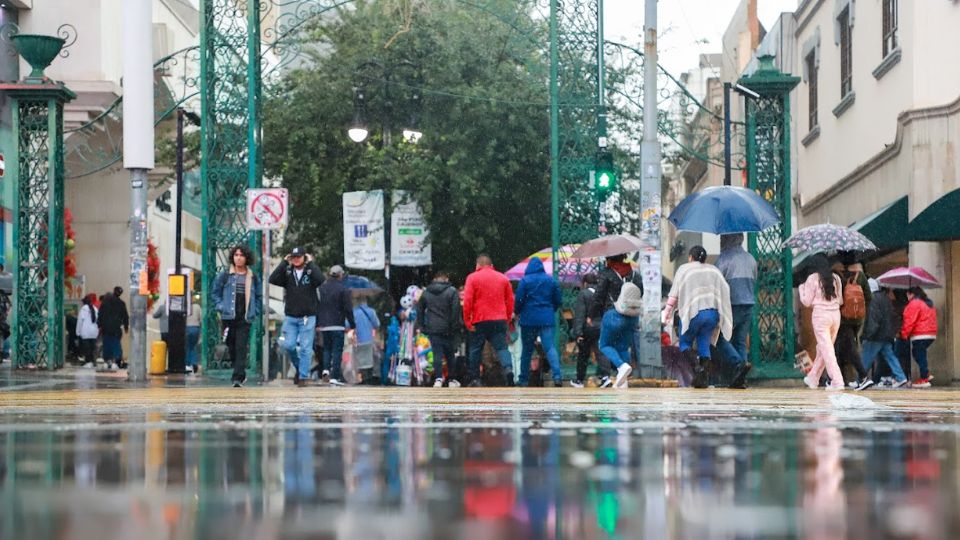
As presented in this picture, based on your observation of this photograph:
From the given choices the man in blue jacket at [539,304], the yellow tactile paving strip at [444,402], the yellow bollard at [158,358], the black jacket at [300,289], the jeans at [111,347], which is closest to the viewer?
the yellow tactile paving strip at [444,402]

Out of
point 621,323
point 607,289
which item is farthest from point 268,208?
point 621,323

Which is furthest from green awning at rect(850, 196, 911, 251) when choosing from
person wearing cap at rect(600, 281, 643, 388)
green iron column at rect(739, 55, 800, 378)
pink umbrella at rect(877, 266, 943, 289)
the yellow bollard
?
the yellow bollard

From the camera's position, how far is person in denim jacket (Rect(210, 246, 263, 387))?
2061 centimetres

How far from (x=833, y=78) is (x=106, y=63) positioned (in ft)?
54.2

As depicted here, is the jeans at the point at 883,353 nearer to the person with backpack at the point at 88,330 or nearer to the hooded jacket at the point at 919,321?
the hooded jacket at the point at 919,321

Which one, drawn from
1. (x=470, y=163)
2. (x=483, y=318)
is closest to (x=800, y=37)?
(x=470, y=163)

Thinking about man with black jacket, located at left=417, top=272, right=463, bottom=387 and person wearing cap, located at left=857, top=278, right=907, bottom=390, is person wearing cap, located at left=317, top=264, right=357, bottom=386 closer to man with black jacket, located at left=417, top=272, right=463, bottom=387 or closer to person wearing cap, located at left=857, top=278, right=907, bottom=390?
man with black jacket, located at left=417, top=272, right=463, bottom=387

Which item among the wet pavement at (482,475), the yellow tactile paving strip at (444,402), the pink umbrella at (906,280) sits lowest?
the yellow tactile paving strip at (444,402)

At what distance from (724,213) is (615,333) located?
6.45ft

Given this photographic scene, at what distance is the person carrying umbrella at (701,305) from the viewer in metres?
18.1

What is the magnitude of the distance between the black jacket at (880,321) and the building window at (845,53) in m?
9.20

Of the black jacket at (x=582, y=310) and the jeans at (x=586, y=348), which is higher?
the black jacket at (x=582, y=310)

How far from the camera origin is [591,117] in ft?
81.3

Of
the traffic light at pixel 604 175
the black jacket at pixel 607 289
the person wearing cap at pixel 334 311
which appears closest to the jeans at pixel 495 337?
the black jacket at pixel 607 289
